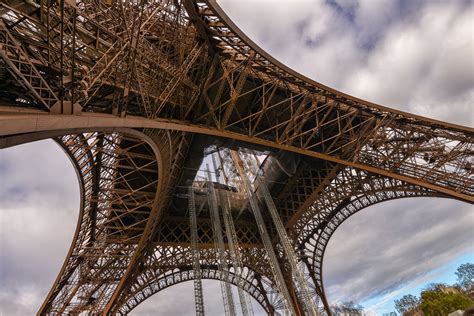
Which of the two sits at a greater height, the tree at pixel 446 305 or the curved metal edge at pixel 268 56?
the curved metal edge at pixel 268 56

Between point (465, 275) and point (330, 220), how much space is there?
5133 centimetres

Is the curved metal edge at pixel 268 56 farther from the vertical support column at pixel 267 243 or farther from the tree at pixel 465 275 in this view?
the tree at pixel 465 275

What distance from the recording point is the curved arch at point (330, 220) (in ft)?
55.4

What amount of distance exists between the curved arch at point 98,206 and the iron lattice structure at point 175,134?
0.08 meters

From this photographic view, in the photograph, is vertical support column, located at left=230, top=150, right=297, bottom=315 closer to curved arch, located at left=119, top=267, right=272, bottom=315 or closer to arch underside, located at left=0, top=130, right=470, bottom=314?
arch underside, located at left=0, top=130, right=470, bottom=314

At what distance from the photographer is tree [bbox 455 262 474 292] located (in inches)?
2082

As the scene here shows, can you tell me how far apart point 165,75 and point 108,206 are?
9713mm

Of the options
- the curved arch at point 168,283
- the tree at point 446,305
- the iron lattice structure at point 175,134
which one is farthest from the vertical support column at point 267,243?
the tree at point 446,305

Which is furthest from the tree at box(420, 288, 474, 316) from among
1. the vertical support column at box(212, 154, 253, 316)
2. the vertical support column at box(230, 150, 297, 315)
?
the vertical support column at box(212, 154, 253, 316)

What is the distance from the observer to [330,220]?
69.6 feet

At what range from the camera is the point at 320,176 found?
1877 centimetres

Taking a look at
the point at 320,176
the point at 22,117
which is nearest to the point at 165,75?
the point at 22,117

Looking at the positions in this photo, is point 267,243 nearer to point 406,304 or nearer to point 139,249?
point 139,249

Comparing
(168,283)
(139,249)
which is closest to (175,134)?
(139,249)
